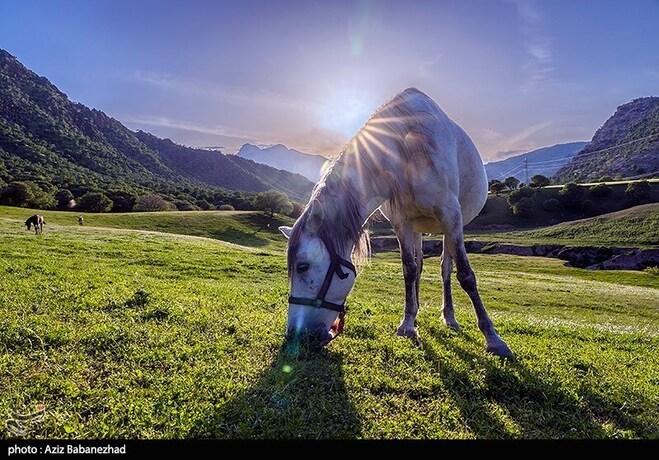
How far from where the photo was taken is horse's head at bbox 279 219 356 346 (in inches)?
185

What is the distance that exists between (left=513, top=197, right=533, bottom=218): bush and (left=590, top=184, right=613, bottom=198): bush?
39.1ft

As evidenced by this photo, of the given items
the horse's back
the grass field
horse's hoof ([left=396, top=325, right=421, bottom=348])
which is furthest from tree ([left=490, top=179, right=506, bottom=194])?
horse's hoof ([left=396, top=325, right=421, bottom=348])

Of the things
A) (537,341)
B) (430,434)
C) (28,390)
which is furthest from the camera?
(537,341)

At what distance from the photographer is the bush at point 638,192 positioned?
246 ft

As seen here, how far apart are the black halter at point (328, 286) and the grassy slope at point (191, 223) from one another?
53.9m

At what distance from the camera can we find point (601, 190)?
7931 centimetres

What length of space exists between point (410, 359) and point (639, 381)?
2649mm

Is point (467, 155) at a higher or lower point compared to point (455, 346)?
higher

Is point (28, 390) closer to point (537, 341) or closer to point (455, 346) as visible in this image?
point (455, 346)

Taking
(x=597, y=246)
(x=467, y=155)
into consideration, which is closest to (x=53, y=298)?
(x=467, y=155)

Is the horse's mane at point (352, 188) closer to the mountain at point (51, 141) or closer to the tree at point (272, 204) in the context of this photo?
the tree at point (272, 204)

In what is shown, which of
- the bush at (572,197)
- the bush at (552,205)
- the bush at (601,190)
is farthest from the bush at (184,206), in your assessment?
the bush at (601,190)

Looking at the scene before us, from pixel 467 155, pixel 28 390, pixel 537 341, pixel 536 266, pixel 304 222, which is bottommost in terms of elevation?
pixel 536 266

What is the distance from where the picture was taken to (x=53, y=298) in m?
6.96
